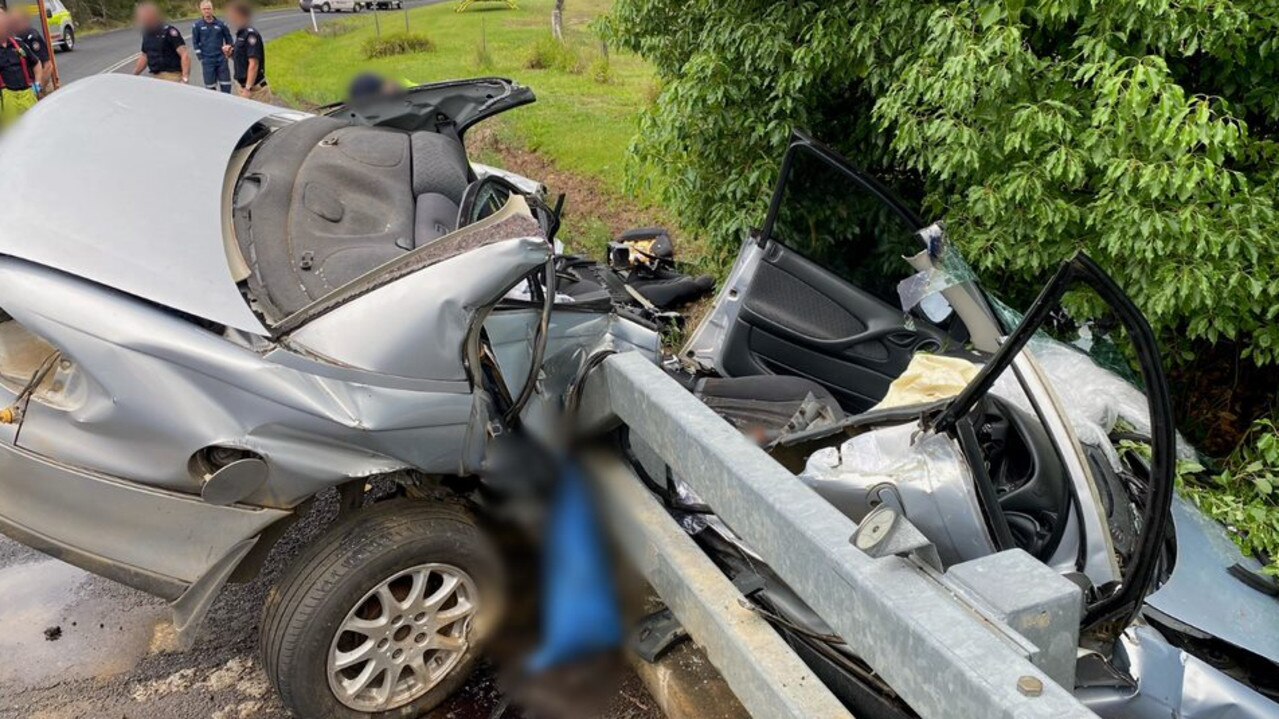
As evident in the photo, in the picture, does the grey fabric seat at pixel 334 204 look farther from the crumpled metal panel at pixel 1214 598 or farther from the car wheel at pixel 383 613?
the crumpled metal panel at pixel 1214 598

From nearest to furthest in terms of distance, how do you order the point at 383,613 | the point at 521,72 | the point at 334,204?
the point at 383,613 < the point at 334,204 < the point at 521,72

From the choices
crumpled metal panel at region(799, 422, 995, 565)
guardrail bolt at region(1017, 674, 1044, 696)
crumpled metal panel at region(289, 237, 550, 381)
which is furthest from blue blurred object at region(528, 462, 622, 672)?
guardrail bolt at region(1017, 674, 1044, 696)

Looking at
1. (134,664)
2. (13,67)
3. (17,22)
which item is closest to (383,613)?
(134,664)

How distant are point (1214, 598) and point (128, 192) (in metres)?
3.44

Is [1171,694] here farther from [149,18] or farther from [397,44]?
[397,44]

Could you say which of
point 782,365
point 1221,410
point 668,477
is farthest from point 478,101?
point 1221,410

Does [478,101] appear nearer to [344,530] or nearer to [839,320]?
[839,320]

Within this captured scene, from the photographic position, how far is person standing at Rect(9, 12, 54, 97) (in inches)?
497

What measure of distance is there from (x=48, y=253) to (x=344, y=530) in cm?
108

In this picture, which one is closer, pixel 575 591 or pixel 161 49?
pixel 575 591

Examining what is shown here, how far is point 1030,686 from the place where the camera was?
169 cm

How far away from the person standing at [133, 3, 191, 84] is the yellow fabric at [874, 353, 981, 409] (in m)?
12.8

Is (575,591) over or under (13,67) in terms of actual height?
under

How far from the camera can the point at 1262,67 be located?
3.79m
